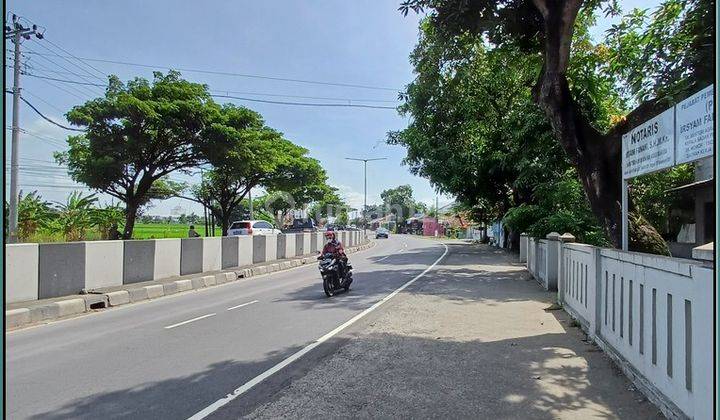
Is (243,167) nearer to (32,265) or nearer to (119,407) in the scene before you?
(32,265)

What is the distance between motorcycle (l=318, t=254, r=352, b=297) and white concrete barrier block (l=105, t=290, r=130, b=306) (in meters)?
4.69

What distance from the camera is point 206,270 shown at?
17.5 metres

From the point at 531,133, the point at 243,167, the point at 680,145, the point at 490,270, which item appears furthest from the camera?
the point at 243,167

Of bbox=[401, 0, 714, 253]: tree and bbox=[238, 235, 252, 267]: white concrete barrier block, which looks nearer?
bbox=[401, 0, 714, 253]: tree

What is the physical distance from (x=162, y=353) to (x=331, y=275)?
6.03 meters

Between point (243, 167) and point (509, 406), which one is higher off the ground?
point (243, 167)

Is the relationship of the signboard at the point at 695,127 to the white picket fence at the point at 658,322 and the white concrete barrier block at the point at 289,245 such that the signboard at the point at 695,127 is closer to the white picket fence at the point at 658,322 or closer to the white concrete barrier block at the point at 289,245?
the white picket fence at the point at 658,322

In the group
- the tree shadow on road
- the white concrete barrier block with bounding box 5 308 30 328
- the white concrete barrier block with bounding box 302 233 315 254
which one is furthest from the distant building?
the white concrete barrier block with bounding box 302 233 315 254

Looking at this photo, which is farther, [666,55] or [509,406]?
[666,55]

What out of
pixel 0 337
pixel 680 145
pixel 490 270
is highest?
pixel 680 145

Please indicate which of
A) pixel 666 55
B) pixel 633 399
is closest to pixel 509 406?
pixel 633 399

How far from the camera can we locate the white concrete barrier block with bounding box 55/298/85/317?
10183 mm

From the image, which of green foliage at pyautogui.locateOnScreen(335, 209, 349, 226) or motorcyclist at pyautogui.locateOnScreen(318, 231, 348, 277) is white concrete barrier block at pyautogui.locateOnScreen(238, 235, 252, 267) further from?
green foliage at pyautogui.locateOnScreen(335, 209, 349, 226)

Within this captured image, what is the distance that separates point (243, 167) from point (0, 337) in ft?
77.9
